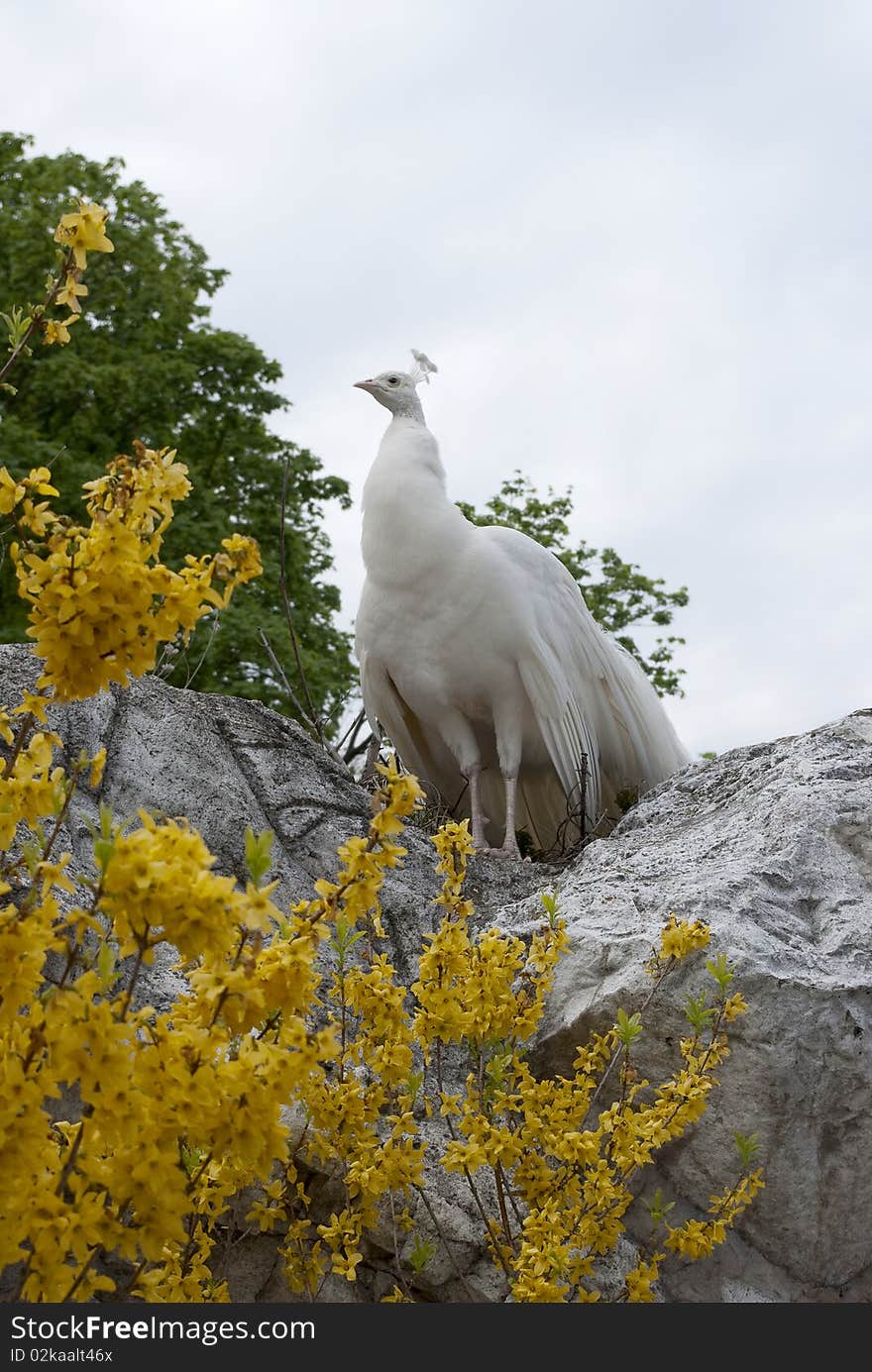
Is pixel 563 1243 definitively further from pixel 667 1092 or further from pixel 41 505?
pixel 41 505

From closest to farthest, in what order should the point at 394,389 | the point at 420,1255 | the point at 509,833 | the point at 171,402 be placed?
the point at 420,1255
the point at 509,833
the point at 394,389
the point at 171,402

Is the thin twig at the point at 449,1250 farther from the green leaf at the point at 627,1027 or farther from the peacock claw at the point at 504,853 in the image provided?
the peacock claw at the point at 504,853

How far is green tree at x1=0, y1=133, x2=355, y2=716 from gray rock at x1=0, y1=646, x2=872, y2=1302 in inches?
346

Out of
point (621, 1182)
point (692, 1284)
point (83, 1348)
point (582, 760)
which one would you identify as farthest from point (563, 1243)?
point (582, 760)

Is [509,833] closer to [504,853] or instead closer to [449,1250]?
[504,853]

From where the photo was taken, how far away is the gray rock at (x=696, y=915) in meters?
3.62

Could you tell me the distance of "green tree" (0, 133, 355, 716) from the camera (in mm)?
14094

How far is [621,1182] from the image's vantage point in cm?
332

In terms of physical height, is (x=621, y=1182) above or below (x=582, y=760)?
below

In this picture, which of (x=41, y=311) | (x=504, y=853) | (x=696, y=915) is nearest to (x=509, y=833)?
(x=504, y=853)

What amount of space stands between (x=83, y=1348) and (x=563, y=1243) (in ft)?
3.68

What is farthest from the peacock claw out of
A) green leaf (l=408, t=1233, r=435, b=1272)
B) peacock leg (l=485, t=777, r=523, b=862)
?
green leaf (l=408, t=1233, r=435, b=1272)

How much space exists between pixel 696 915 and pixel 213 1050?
6.17 ft

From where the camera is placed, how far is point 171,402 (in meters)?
15.7
